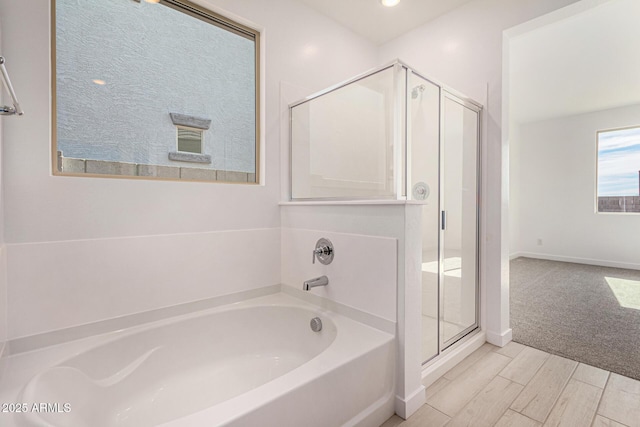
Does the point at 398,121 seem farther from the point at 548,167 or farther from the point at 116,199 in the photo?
the point at 548,167

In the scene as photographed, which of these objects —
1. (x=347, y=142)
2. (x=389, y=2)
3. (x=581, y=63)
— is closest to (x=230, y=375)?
(x=347, y=142)

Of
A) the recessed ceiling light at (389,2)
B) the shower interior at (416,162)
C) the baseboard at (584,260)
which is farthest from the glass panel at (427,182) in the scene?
the baseboard at (584,260)

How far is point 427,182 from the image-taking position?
1829 millimetres

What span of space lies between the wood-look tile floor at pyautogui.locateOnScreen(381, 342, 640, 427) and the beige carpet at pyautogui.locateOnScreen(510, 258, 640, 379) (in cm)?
21

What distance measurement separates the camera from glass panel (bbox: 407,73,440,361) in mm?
1690

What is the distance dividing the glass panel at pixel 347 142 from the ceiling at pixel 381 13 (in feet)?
2.84

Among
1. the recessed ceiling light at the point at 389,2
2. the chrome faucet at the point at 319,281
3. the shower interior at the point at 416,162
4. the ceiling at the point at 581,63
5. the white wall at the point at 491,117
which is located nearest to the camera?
the shower interior at the point at 416,162

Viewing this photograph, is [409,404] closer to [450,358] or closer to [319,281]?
[450,358]

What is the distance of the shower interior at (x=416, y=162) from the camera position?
160 cm

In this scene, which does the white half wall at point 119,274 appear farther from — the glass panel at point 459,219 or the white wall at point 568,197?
the white wall at point 568,197

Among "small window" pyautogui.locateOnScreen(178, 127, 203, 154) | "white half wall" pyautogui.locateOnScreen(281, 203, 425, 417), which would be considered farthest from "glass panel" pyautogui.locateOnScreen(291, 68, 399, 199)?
"small window" pyautogui.locateOnScreen(178, 127, 203, 154)

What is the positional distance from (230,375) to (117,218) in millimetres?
1057

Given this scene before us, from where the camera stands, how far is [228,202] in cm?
190

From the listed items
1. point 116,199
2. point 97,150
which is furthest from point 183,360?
point 97,150
